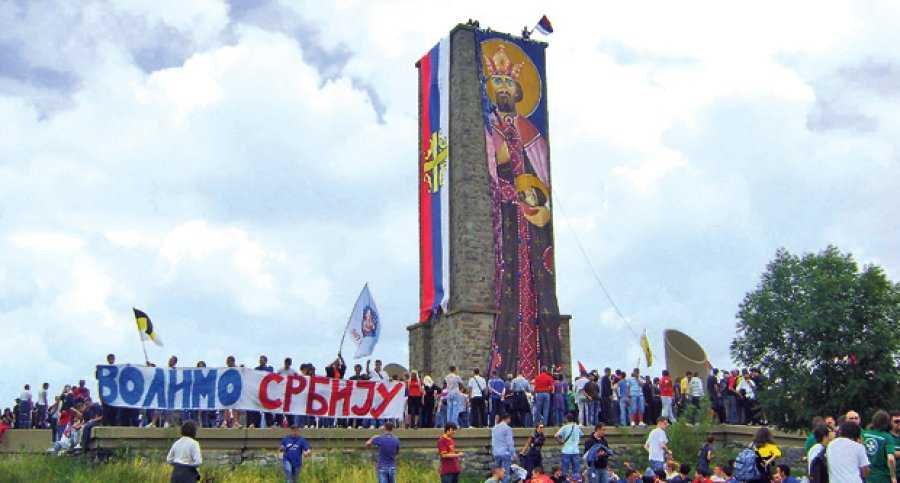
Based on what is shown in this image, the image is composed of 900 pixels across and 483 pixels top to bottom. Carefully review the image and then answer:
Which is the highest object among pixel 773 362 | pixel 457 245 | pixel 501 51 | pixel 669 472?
pixel 501 51

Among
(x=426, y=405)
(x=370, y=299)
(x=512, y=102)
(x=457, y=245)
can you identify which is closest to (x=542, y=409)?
(x=426, y=405)

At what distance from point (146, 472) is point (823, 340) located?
15.6 meters

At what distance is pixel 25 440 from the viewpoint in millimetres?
22406

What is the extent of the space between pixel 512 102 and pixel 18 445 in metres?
19.5

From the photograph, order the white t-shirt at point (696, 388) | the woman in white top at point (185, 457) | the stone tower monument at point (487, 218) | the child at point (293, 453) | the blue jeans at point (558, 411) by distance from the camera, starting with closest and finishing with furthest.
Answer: the woman in white top at point (185, 457), the child at point (293, 453), the blue jeans at point (558, 411), the white t-shirt at point (696, 388), the stone tower monument at point (487, 218)

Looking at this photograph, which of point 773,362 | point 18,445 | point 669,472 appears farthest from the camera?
point 773,362

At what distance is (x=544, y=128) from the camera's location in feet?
116

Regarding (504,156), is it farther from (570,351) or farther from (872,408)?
(872,408)

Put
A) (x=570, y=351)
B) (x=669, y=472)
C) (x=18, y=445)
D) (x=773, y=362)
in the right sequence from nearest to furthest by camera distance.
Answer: (x=669, y=472) → (x=18, y=445) → (x=773, y=362) → (x=570, y=351)

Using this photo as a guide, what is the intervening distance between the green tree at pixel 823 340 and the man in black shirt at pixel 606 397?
11.1 ft

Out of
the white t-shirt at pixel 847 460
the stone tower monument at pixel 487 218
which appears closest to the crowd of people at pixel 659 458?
the white t-shirt at pixel 847 460

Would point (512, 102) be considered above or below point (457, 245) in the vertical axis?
above

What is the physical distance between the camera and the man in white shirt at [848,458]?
10055 mm

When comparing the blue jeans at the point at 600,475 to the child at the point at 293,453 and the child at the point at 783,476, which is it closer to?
the child at the point at 783,476
